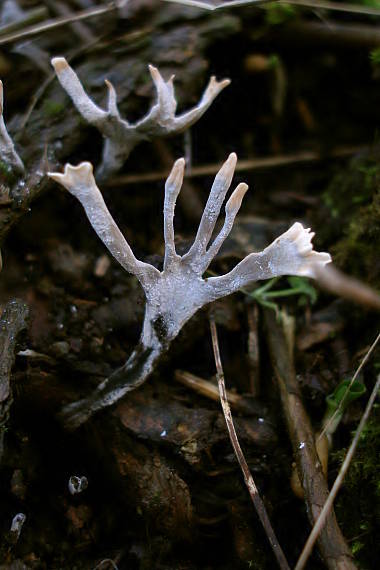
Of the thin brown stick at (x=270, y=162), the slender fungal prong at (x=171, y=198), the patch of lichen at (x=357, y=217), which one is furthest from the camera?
the thin brown stick at (x=270, y=162)

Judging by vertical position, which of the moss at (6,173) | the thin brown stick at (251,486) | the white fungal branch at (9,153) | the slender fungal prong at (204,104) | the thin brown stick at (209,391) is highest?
the slender fungal prong at (204,104)

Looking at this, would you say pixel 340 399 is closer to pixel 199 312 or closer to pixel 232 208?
pixel 199 312

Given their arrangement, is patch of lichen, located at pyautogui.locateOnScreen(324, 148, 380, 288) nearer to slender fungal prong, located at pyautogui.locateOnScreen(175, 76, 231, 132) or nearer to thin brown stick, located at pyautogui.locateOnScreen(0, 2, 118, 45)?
slender fungal prong, located at pyautogui.locateOnScreen(175, 76, 231, 132)

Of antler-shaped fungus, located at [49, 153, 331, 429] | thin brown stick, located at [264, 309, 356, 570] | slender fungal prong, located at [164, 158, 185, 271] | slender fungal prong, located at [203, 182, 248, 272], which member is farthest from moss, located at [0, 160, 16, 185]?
thin brown stick, located at [264, 309, 356, 570]

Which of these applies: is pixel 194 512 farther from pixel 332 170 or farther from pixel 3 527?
pixel 332 170

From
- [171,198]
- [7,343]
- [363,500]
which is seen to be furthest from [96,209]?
[363,500]

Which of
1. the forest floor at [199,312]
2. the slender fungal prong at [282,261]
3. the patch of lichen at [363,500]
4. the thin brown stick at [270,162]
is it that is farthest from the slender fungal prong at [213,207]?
the thin brown stick at [270,162]

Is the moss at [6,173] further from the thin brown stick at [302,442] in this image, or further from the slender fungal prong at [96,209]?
the thin brown stick at [302,442]
